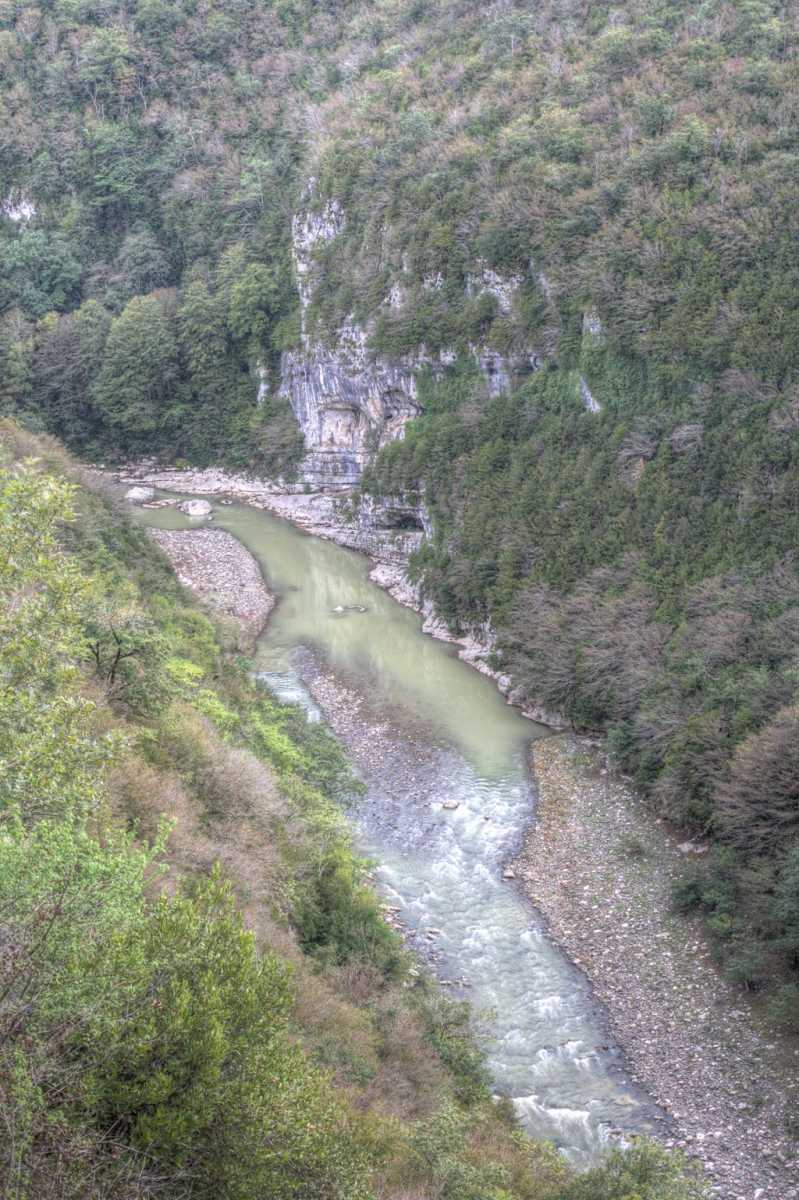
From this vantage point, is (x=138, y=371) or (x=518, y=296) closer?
(x=518, y=296)

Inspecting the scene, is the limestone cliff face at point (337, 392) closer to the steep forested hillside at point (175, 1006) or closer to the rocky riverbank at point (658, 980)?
the rocky riverbank at point (658, 980)

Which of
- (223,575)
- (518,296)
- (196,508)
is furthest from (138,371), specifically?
(518,296)

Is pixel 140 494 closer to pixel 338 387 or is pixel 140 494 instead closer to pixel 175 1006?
pixel 338 387

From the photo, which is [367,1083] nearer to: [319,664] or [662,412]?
[319,664]

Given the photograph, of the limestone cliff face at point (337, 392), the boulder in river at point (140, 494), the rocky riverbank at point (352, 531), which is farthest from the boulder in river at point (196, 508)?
the limestone cliff face at point (337, 392)

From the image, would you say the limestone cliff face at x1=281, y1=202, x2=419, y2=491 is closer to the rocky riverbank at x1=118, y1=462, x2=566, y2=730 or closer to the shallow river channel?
the rocky riverbank at x1=118, y1=462, x2=566, y2=730

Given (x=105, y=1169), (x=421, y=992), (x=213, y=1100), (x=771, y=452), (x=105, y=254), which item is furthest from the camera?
(x=105, y=254)

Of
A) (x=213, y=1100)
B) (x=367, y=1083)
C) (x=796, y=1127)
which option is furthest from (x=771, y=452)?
(x=213, y=1100)
